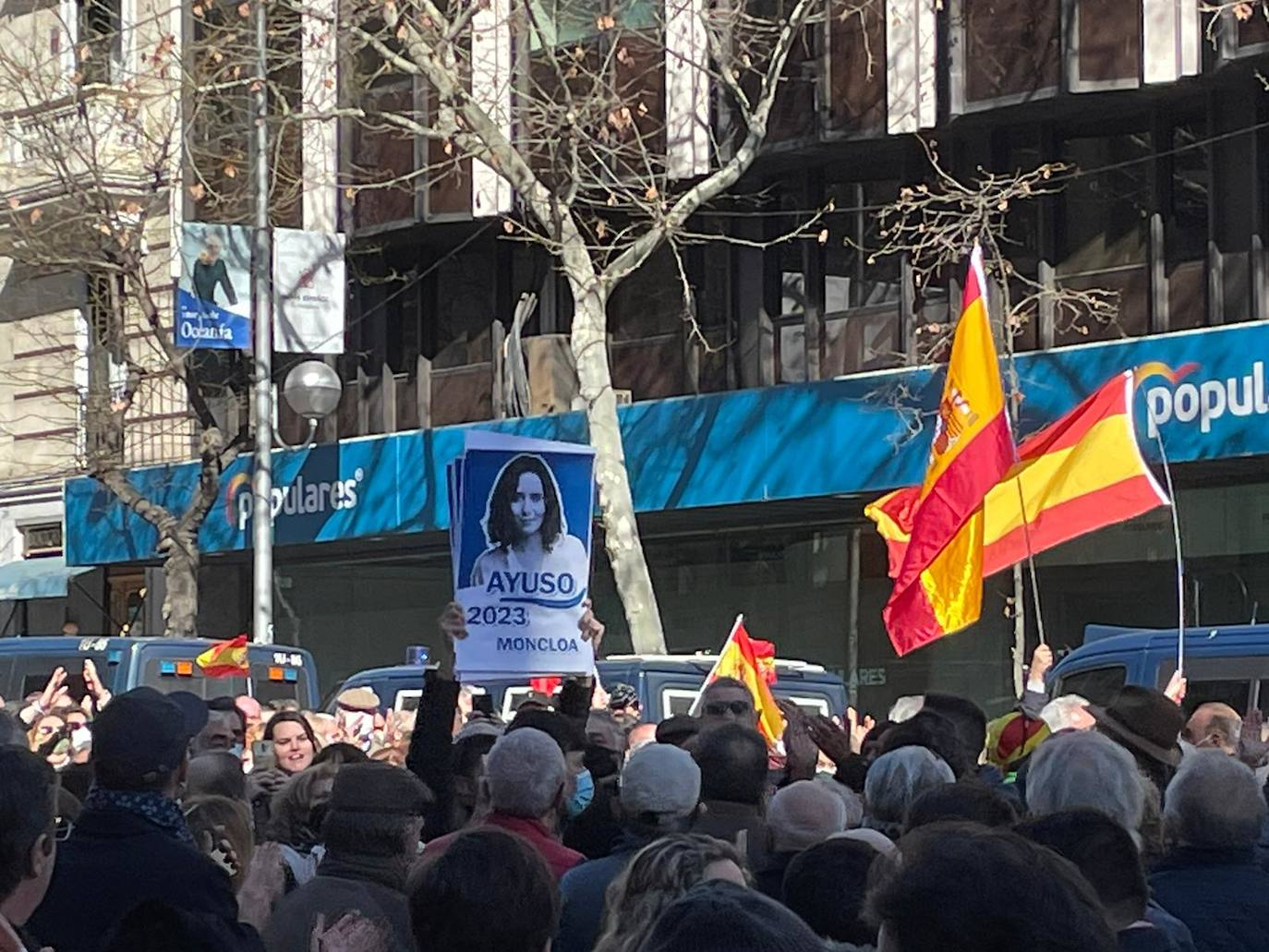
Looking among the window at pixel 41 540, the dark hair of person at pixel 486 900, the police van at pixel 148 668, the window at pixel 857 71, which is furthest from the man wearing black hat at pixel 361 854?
the window at pixel 41 540

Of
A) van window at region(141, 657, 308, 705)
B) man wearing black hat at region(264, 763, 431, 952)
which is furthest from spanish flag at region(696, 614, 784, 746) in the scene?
man wearing black hat at region(264, 763, 431, 952)

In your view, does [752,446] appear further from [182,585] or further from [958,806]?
[958,806]

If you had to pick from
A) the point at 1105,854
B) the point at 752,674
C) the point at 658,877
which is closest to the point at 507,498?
the point at 752,674

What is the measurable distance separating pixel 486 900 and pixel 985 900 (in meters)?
1.27

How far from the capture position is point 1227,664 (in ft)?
36.1

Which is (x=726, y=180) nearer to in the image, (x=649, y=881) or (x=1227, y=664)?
(x=1227, y=664)

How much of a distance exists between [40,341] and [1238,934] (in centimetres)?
2544

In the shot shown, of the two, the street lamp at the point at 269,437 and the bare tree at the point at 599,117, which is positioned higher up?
the bare tree at the point at 599,117

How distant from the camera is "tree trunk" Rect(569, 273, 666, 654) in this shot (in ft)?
57.0

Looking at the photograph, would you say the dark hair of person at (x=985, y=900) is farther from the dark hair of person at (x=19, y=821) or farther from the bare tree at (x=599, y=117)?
the bare tree at (x=599, y=117)

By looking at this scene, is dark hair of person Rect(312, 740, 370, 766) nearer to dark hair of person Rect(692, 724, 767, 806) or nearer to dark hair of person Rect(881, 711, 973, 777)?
dark hair of person Rect(692, 724, 767, 806)

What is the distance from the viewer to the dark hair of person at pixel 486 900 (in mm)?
3965

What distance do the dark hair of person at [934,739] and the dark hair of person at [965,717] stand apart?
26 centimetres

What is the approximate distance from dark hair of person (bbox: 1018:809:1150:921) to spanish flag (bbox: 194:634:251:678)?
11773 millimetres
